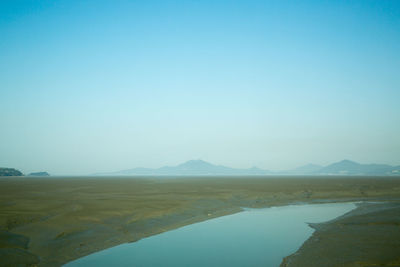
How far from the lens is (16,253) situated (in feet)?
42.9

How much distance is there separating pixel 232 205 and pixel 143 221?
602 inches

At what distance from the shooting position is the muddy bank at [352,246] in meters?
12.1

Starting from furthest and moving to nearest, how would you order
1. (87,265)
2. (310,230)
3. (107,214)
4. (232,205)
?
1. (232,205)
2. (107,214)
3. (310,230)
4. (87,265)

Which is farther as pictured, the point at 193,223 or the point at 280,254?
the point at 193,223

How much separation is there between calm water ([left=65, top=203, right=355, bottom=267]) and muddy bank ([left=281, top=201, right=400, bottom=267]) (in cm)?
110

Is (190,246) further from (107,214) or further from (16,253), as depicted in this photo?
(107,214)

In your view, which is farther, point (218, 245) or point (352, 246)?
point (218, 245)

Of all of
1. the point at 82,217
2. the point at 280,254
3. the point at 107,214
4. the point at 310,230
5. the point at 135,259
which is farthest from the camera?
the point at 107,214

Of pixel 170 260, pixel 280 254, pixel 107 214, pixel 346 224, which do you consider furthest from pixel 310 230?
pixel 107 214

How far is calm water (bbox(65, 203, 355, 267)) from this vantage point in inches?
527

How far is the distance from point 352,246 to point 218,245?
7848 mm

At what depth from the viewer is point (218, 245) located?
1667 centimetres

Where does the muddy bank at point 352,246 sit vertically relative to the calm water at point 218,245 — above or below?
above

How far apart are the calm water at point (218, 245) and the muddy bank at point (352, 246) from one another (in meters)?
1.10
